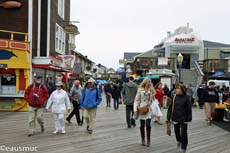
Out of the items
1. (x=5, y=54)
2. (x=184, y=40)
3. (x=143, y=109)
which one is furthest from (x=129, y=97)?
(x=184, y=40)

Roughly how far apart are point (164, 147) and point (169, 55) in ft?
151

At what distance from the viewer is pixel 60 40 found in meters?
29.9

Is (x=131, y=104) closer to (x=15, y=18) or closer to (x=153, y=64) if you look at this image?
(x=15, y=18)

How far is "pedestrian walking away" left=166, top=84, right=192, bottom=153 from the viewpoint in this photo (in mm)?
9641

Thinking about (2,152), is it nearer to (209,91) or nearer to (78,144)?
(78,144)

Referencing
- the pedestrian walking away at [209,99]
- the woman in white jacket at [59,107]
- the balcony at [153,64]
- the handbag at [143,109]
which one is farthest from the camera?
the balcony at [153,64]

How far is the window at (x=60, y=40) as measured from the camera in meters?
28.4

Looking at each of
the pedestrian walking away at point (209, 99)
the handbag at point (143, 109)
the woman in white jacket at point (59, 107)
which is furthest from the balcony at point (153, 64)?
the handbag at point (143, 109)

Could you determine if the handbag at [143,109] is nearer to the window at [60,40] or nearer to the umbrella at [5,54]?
the umbrella at [5,54]

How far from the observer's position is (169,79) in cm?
3572

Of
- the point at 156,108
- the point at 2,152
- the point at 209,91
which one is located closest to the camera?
the point at 2,152

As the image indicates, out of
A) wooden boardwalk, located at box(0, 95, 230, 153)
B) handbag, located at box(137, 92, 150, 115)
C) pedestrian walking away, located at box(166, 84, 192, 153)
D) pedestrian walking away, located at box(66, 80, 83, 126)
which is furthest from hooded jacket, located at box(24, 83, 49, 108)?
pedestrian walking away, located at box(166, 84, 192, 153)

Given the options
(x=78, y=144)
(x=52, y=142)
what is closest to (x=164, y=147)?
(x=78, y=144)

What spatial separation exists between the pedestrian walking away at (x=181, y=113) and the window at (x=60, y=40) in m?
19.1
